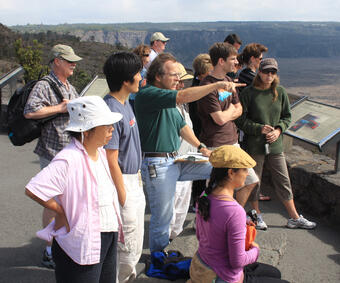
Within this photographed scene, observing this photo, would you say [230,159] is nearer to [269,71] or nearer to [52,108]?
[52,108]

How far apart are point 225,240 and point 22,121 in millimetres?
1923

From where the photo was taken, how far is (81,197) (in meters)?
2.14

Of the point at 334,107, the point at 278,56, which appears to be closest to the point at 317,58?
the point at 278,56

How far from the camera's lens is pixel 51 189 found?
2.05 meters

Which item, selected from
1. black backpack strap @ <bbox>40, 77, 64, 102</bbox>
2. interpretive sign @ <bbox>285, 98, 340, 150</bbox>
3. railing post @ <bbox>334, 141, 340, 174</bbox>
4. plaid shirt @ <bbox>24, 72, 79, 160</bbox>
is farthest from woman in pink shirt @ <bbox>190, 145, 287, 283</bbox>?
railing post @ <bbox>334, 141, 340, 174</bbox>

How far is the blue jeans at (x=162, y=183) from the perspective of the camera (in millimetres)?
3193

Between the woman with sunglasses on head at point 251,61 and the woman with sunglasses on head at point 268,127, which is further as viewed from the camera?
the woman with sunglasses on head at point 251,61

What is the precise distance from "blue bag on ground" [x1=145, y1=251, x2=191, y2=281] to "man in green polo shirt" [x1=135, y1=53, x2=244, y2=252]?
6.6 inches

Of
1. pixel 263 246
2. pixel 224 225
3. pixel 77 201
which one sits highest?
pixel 77 201

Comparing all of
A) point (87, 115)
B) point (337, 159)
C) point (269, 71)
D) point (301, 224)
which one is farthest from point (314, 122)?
point (87, 115)

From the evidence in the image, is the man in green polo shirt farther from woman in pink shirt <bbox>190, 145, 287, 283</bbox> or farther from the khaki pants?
woman in pink shirt <bbox>190, 145, 287, 283</bbox>

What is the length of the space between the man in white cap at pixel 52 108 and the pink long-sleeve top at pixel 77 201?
1287mm

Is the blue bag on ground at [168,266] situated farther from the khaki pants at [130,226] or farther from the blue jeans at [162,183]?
the khaki pants at [130,226]

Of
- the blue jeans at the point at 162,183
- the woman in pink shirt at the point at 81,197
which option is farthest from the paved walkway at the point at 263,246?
the woman in pink shirt at the point at 81,197
